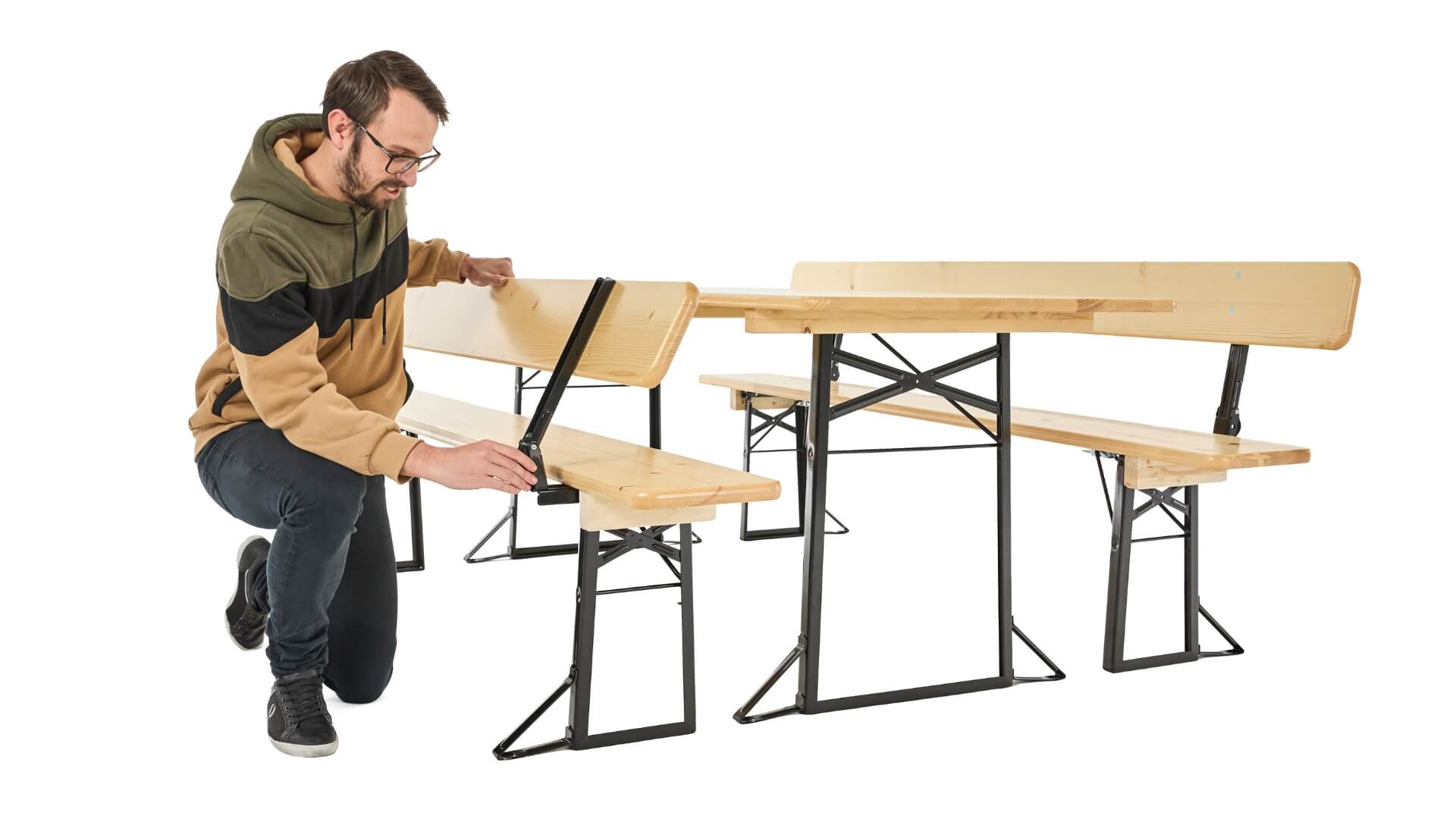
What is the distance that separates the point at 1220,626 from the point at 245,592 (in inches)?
114

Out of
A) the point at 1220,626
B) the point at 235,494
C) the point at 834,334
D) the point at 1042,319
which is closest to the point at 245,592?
the point at 235,494

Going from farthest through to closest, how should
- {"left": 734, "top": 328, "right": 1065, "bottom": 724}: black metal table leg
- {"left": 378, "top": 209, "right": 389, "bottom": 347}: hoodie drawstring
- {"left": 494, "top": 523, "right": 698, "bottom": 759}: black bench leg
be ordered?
1. {"left": 734, "top": 328, "right": 1065, "bottom": 724}: black metal table leg
2. {"left": 378, "top": 209, "right": 389, "bottom": 347}: hoodie drawstring
3. {"left": 494, "top": 523, "right": 698, "bottom": 759}: black bench leg

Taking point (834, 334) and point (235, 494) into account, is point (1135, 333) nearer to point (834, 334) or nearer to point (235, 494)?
point (834, 334)

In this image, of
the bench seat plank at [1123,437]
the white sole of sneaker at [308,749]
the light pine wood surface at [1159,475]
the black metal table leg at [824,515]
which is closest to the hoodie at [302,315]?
the white sole of sneaker at [308,749]

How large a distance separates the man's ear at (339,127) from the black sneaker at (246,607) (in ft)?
4.22

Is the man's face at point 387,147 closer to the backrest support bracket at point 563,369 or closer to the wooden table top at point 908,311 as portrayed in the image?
the backrest support bracket at point 563,369

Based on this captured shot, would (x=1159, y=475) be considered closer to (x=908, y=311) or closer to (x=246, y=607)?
(x=908, y=311)

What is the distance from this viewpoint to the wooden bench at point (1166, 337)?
12.6ft

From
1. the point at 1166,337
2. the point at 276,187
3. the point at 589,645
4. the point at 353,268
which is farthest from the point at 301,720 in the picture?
the point at 1166,337

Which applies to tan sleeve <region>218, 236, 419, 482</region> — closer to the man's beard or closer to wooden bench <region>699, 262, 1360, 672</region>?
the man's beard

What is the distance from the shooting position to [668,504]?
2.87m

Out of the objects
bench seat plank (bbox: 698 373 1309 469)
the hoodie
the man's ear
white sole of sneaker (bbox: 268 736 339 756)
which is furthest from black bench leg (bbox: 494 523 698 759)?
bench seat plank (bbox: 698 373 1309 469)

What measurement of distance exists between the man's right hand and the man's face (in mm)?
597

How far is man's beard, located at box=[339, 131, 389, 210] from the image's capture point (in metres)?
2.98
